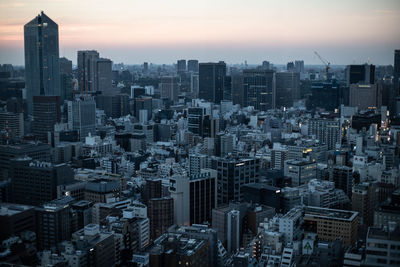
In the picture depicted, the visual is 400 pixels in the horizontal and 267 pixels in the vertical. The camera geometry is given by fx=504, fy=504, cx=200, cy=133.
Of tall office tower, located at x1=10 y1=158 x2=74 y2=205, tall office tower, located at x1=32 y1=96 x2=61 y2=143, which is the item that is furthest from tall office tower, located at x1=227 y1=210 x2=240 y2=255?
tall office tower, located at x1=32 y1=96 x2=61 y2=143

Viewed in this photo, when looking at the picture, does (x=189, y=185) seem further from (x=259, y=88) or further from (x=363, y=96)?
(x=259, y=88)

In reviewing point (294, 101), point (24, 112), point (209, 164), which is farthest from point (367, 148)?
point (294, 101)

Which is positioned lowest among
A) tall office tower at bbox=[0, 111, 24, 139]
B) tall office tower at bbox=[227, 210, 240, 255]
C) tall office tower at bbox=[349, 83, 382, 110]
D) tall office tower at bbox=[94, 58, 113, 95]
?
tall office tower at bbox=[227, 210, 240, 255]

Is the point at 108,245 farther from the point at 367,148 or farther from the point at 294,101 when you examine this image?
the point at 294,101

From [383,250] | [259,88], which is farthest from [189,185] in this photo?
[259,88]

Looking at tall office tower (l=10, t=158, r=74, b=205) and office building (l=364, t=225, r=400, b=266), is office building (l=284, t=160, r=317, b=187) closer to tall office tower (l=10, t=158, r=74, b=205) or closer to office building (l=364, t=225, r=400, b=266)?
tall office tower (l=10, t=158, r=74, b=205)

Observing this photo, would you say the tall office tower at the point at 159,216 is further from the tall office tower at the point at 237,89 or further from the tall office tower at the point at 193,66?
the tall office tower at the point at 193,66
